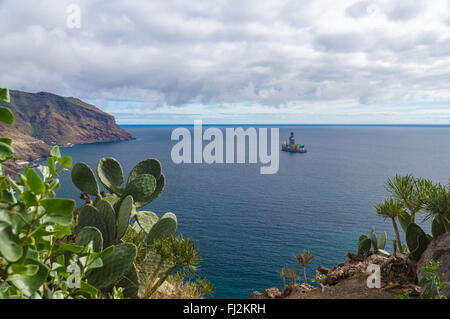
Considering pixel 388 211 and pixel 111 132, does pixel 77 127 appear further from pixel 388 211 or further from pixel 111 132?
pixel 388 211

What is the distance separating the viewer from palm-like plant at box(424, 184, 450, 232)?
434 cm

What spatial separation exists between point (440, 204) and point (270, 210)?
50633mm

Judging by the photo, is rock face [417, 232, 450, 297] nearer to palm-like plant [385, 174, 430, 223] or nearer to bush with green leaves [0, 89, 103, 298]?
palm-like plant [385, 174, 430, 223]

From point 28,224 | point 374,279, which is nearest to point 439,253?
point 374,279

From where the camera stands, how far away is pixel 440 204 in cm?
437

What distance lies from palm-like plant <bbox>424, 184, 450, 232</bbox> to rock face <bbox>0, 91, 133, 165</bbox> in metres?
130

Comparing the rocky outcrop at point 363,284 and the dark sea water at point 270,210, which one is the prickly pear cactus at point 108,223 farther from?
the dark sea water at point 270,210

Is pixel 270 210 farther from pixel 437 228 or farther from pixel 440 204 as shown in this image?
pixel 440 204

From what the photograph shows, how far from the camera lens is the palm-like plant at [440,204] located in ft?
14.2

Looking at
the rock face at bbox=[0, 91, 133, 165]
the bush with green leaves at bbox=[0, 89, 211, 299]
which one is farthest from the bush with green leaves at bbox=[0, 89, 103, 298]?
the rock face at bbox=[0, 91, 133, 165]
